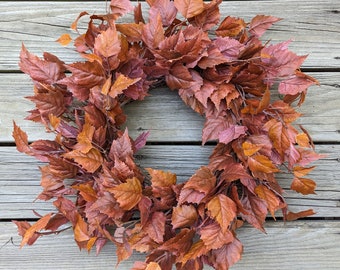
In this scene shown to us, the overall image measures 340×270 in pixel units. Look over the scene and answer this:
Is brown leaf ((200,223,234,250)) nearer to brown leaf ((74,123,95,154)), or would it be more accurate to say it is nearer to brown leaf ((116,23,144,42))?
brown leaf ((74,123,95,154))

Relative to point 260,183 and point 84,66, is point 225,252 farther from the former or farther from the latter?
point 84,66

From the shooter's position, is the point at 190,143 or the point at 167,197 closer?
the point at 167,197

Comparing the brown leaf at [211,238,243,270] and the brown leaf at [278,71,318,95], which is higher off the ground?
the brown leaf at [278,71,318,95]

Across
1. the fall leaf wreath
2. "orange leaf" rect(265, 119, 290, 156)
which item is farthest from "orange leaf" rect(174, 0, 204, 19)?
"orange leaf" rect(265, 119, 290, 156)

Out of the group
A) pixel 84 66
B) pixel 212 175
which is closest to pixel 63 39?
pixel 84 66

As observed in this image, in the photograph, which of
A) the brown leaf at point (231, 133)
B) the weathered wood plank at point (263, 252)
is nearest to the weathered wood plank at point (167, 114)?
the brown leaf at point (231, 133)

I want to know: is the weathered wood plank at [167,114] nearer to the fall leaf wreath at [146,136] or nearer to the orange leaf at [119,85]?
A: the fall leaf wreath at [146,136]
